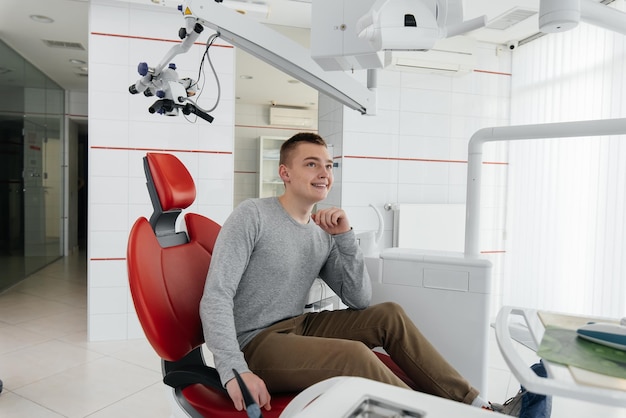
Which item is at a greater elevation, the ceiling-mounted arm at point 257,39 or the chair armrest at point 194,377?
the ceiling-mounted arm at point 257,39

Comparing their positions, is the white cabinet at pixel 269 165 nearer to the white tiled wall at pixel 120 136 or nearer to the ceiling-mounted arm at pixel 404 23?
the white tiled wall at pixel 120 136

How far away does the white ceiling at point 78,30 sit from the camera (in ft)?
10.8

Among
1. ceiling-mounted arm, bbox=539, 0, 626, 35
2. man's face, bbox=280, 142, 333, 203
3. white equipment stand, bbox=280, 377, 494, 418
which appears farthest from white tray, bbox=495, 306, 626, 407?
man's face, bbox=280, 142, 333, 203

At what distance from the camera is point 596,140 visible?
3.22 metres

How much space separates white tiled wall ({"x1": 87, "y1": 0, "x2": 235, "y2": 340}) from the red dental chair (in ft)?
6.24

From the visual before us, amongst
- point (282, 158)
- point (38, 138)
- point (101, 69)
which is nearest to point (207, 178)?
point (101, 69)

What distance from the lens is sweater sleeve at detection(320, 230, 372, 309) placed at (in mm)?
1683

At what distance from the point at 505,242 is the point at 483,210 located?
37cm

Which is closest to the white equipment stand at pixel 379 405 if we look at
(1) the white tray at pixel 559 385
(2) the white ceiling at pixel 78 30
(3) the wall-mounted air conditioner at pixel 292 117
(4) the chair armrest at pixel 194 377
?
(1) the white tray at pixel 559 385

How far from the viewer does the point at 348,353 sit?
1.26 m

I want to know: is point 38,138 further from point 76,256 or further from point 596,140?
point 596,140

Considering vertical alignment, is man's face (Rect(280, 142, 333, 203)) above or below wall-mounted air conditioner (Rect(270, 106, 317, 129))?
below

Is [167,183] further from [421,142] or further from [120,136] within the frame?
[421,142]

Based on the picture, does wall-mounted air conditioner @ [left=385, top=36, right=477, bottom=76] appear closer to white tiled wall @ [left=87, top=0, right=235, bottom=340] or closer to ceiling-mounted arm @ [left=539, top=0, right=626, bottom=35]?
white tiled wall @ [left=87, top=0, right=235, bottom=340]
